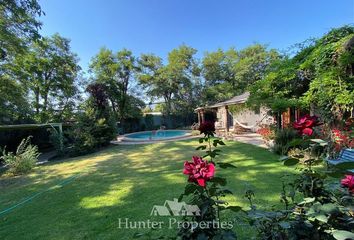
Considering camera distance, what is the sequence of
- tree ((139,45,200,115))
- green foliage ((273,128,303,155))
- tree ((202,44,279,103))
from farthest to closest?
tree ((139,45,200,115)), tree ((202,44,279,103)), green foliage ((273,128,303,155))

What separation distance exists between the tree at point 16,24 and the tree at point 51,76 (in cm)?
862

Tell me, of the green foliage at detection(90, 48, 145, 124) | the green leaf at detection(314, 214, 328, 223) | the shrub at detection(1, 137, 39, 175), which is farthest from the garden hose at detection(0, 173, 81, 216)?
the green foliage at detection(90, 48, 145, 124)

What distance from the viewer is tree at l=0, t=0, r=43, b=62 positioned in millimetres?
5902

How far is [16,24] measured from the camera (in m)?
9.45

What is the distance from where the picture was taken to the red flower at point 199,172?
1.32m

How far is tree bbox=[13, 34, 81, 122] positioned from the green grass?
14713 millimetres

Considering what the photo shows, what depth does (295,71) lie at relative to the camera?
26.1ft

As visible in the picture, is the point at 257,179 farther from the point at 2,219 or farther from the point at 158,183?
the point at 2,219

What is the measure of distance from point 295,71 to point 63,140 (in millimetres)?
12027

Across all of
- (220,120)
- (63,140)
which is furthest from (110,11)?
(220,120)

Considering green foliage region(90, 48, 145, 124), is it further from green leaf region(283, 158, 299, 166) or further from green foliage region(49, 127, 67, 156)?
green leaf region(283, 158, 299, 166)

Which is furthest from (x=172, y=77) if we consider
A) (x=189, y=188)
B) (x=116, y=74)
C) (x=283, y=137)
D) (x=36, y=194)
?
(x=189, y=188)

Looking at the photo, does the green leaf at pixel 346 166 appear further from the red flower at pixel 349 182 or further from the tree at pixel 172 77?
the tree at pixel 172 77

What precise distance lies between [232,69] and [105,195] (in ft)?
83.2
